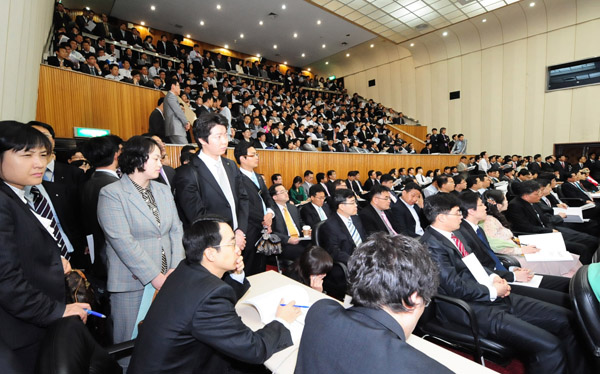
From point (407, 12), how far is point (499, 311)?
1228cm

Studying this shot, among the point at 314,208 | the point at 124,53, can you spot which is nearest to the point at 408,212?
the point at 314,208

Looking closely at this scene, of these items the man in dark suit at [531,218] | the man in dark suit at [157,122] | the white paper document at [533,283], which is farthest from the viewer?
the man in dark suit at [157,122]

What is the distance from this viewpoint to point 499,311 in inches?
75.6

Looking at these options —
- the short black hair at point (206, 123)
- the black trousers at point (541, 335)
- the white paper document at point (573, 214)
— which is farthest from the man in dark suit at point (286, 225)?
the white paper document at point (573, 214)

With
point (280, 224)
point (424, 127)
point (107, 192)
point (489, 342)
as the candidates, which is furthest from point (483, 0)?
point (107, 192)

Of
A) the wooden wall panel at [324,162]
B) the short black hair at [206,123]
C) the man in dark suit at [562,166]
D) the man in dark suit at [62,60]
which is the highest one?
the man in dark suit at [62,60]

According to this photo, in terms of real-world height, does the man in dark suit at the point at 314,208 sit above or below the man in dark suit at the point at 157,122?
below

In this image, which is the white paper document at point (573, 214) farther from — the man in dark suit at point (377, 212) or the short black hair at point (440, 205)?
the short black hair at point (440, 205)

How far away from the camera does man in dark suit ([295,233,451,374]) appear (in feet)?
2.52

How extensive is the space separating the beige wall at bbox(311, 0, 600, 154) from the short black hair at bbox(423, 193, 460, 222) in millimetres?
12218

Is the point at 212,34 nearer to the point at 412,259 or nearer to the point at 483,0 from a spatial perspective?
the point at 483,0

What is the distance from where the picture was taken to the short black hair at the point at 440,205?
2232 millimetres

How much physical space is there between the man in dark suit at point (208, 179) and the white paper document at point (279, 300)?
1.91 feet

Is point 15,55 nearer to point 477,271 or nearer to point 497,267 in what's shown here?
point 477,271
